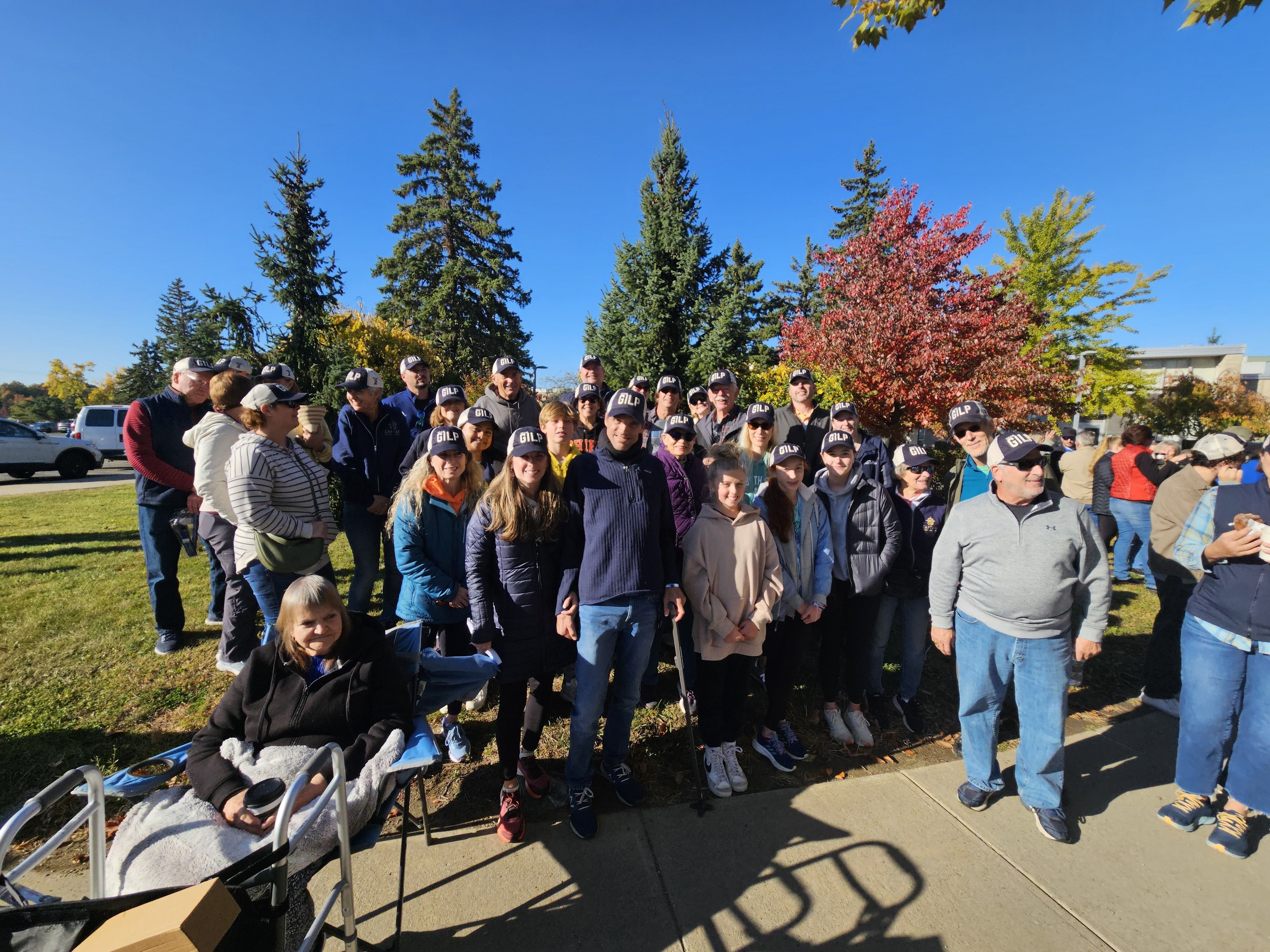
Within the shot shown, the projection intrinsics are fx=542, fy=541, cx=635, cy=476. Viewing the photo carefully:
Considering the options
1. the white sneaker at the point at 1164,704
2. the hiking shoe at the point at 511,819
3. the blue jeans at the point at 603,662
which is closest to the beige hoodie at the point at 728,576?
the blue jeans at the point at 603,662

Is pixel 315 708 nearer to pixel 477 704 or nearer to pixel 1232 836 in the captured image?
pixel 477 704

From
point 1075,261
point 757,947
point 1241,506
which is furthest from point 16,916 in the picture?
point 1075,261

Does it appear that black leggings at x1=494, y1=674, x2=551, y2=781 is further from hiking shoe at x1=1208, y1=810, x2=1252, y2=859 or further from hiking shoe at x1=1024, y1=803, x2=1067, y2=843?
hiking shoe at x1=1208, y1=810, x2=1252, y2=859

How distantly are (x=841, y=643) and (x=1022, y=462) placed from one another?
68.0 inches

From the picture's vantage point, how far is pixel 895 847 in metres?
2.71

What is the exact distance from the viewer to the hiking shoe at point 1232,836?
2.68 metres

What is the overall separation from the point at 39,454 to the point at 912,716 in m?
24.8

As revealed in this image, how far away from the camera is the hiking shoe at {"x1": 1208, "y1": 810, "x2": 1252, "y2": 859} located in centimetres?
268

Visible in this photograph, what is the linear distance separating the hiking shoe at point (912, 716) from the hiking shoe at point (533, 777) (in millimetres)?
2498

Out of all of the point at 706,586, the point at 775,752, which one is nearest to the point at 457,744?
the point at 706,586

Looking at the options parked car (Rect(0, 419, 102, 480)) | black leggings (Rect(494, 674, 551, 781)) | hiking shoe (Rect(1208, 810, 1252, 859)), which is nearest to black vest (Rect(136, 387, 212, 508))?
black leggings (Rect(494, 674, 551, 781))

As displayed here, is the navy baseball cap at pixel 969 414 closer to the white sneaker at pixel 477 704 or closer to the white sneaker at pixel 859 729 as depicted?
the white sneaker at pixel 859 729

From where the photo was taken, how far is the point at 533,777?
309 cm

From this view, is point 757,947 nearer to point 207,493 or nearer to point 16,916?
point 16,916
